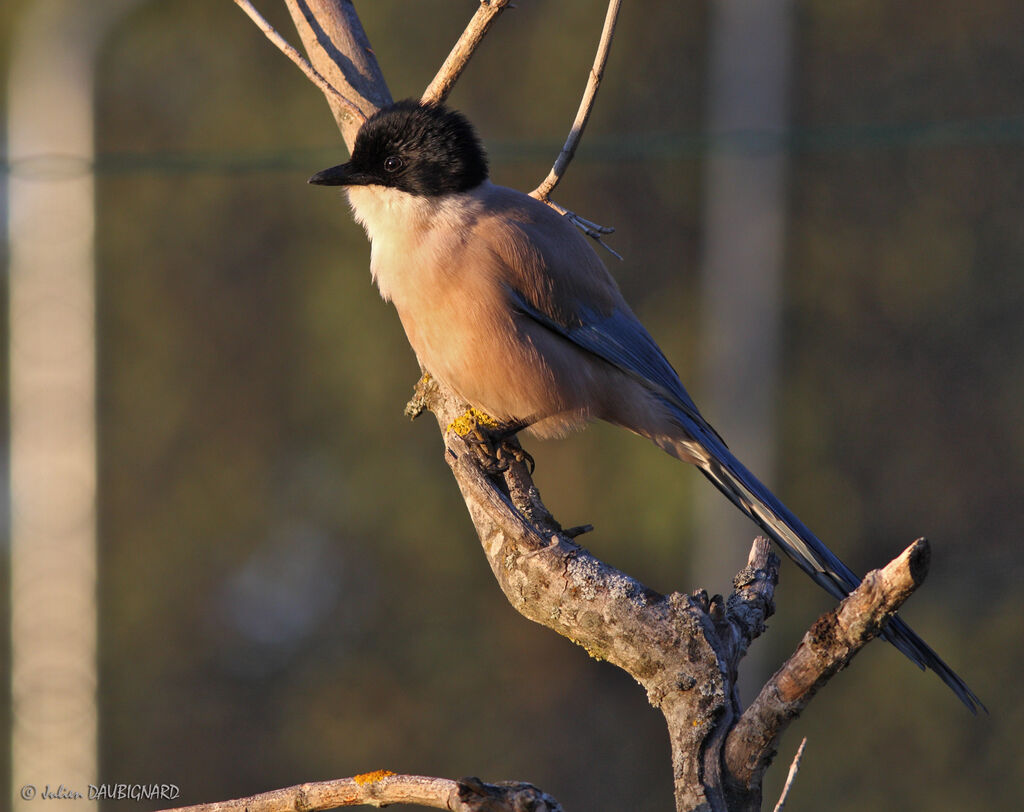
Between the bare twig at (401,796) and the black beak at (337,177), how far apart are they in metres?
2.11

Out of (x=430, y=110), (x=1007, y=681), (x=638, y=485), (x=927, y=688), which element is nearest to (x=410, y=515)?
(x=638, y=485)

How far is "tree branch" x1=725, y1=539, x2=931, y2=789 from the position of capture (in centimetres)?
178

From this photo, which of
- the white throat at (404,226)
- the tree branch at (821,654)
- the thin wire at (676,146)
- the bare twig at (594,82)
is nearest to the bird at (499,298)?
the white throat at (404,226)

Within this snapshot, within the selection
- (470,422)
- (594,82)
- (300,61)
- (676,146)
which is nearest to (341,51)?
(300,61)

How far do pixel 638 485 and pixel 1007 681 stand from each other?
2.69m

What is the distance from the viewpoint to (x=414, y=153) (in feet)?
11.9

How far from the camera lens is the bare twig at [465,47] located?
124 inches

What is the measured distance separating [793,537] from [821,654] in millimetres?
1304

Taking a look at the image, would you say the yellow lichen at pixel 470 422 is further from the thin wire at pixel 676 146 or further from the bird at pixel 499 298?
the thin wire at pixel 676 146

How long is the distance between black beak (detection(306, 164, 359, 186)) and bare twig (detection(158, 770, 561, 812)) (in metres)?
2.11

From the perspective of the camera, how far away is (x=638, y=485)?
7.71m

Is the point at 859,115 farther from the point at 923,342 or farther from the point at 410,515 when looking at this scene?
the point at 410,515

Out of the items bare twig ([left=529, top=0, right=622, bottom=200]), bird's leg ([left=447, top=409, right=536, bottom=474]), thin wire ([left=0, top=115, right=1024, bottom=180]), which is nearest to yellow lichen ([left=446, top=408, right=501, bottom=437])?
bird's leg ([left=447, top=409, right=536, bottom=474])

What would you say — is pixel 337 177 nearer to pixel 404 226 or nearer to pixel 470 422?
pixel 404 226
